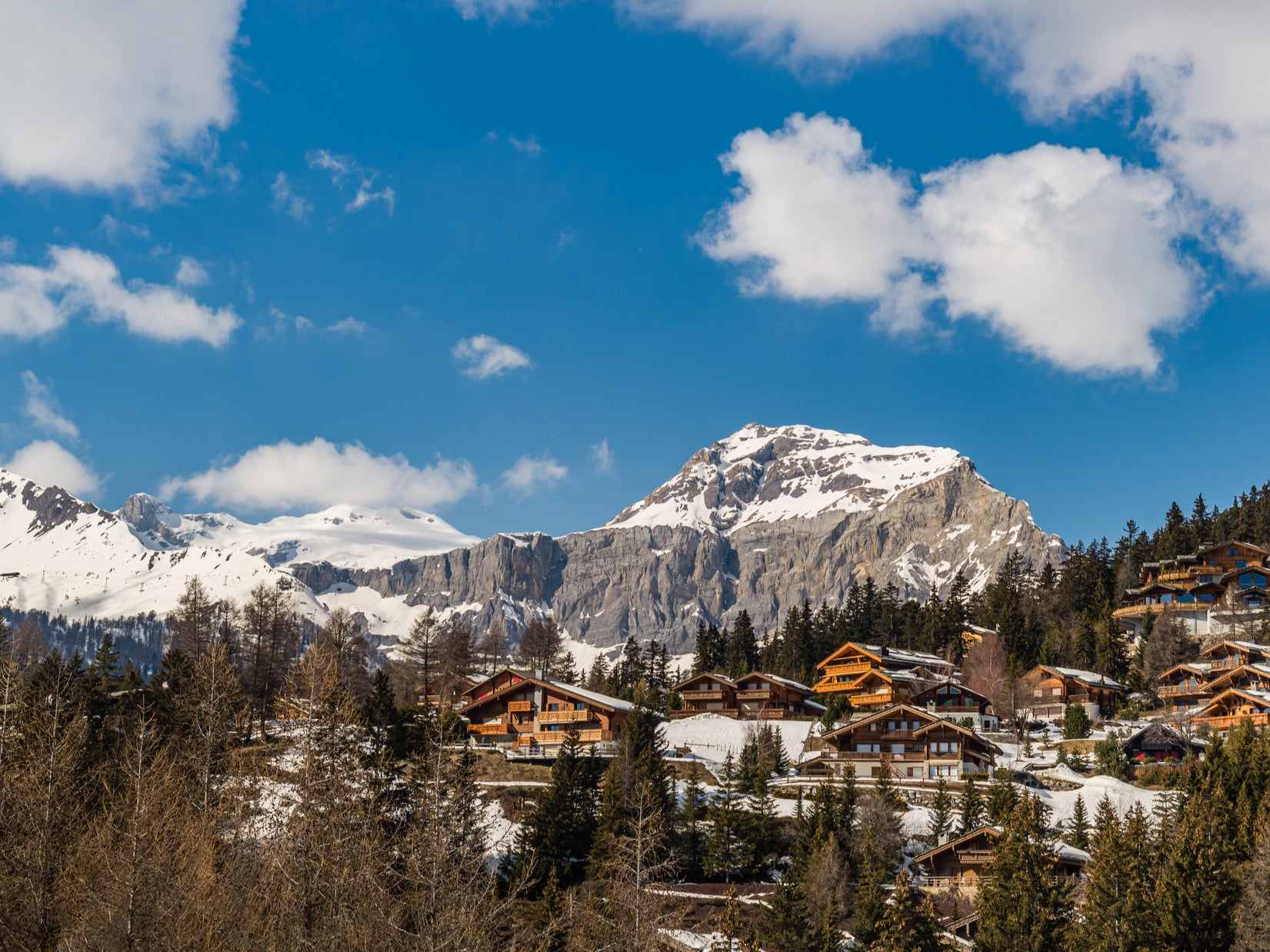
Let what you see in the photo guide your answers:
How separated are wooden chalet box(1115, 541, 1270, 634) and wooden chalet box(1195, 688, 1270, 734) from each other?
25.7m

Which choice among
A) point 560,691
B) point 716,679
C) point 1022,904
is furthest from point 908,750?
point 1022,904

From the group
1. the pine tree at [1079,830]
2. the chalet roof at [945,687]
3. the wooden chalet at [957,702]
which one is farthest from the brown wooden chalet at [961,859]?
the chalet roof at [945,687]

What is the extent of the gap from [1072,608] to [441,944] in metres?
115

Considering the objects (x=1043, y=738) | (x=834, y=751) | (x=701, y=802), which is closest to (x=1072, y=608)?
(x=1043, y=738)

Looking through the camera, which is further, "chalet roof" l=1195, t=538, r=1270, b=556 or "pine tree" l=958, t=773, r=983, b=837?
"chalet roof" l=1195, t=538, r=1270, b=556

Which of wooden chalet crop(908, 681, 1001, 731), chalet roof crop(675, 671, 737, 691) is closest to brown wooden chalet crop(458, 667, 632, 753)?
chalet roof crop(675, 671, 737, 691)

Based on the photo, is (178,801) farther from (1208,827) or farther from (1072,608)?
Result: (1072,608)

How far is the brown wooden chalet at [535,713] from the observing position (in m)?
82.0

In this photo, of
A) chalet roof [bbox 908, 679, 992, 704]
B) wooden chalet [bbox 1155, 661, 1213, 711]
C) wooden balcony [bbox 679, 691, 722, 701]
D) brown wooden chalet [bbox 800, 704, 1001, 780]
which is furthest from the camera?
wooden balcony [bbox 679, 691, 722, 701]

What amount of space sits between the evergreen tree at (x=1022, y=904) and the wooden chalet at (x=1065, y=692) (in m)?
49.1

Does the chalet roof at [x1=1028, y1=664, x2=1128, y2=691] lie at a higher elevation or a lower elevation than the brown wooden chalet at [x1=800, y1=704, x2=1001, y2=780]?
higher

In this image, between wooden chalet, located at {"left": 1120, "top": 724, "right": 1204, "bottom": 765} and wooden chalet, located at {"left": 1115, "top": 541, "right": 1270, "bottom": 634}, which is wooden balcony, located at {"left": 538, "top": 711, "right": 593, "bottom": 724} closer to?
wooden chalet, located at {"left": 1120, "top": 724, "right": 1204, "bottom": 765}

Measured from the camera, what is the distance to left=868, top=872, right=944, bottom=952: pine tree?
137 feet

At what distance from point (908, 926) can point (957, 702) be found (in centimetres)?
4962
